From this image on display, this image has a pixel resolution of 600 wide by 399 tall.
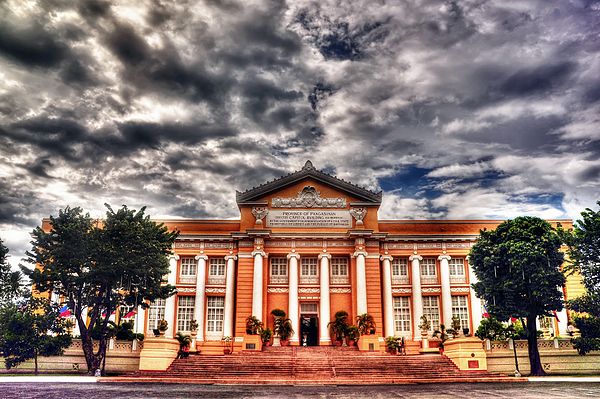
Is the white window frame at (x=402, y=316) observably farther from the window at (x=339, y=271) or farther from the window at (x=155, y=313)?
the window at (x=155, y=313)

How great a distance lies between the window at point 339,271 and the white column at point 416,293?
17.4 feet

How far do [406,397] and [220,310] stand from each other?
967 inches

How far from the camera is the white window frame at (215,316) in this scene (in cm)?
3931

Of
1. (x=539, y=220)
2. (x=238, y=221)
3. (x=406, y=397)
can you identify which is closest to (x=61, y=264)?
(x=238, y=221)

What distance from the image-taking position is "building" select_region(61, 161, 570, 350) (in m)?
39.0

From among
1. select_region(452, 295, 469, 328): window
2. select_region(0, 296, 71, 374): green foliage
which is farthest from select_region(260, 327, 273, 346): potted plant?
select_region(452, 295, 469, 328): window

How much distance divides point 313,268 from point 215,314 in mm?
8606

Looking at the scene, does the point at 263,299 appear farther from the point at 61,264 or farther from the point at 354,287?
the point at 61,264

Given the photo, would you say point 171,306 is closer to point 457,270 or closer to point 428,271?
point 428,271

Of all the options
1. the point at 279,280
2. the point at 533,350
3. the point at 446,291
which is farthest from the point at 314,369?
the point at 446,291

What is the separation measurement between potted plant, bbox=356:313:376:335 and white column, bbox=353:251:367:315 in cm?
184

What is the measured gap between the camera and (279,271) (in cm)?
4047

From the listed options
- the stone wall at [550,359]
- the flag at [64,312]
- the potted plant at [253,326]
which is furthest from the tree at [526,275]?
the flag at [64,312]

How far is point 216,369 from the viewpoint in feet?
92.2
